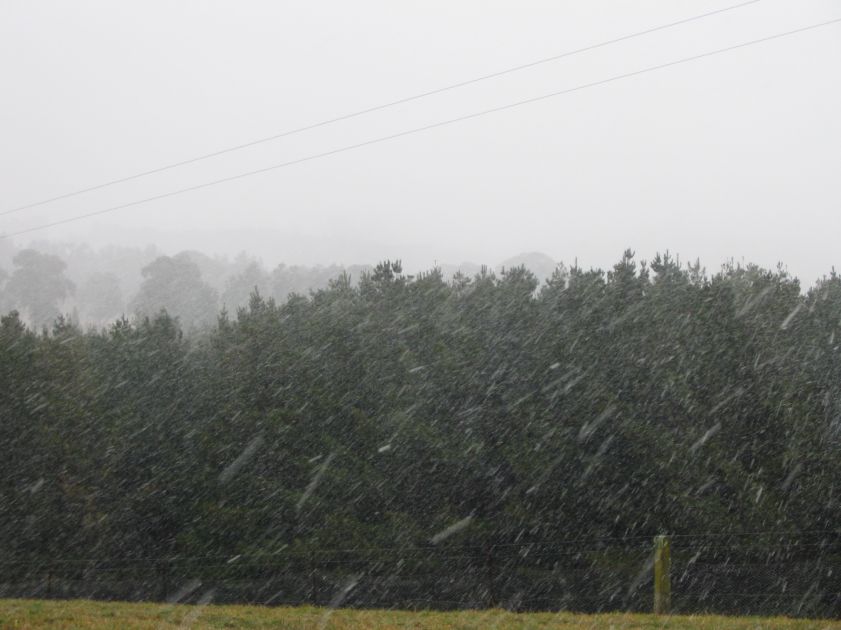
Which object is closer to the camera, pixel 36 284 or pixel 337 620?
pixel 337 620

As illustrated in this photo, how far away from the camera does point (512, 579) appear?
2372cm

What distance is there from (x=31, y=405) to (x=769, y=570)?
25.0 m

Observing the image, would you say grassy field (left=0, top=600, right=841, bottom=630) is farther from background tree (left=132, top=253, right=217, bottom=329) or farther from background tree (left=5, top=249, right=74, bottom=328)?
background tree (left=5, top=249, right=74, bottom=328)

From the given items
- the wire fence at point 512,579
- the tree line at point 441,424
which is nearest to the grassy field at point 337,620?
the wire fence at point 512,579

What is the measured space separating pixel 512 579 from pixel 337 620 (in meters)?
15.4

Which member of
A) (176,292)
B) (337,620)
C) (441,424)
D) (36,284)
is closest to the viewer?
(337,620)

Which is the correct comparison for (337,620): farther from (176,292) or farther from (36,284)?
(36,284)

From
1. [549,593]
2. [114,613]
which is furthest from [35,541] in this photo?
[114,613]

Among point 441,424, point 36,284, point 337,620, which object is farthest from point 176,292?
point 337,620

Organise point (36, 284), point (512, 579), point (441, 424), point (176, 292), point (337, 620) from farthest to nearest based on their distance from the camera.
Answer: point (36, 284)
point (176, 292)
point (441, 424)
point (512, 579)
point (337, 620)

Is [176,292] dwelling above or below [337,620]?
below

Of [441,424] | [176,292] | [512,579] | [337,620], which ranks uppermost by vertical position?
[337,620]

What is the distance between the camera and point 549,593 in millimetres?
23234

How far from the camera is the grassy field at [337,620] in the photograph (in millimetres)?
8859
